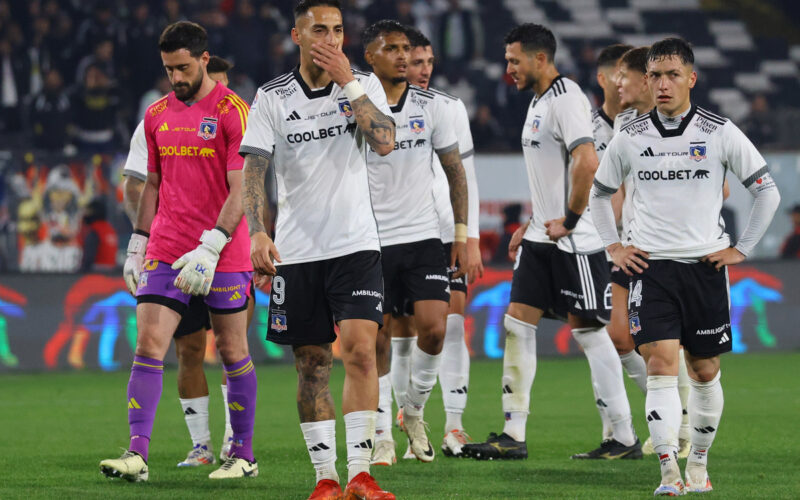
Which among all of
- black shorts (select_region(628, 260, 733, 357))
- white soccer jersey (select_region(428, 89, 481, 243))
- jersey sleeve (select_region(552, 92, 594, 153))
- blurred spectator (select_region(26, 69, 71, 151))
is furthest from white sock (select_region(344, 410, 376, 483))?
blurred spectator (select_region(26, 69, 71, 151))

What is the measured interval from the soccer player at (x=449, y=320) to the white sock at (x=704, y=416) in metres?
1.80

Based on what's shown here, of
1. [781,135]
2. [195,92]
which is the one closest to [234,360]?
[195,92]

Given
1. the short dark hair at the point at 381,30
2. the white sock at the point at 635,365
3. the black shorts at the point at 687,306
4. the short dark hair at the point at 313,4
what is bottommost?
the white sock at the point at 635,365

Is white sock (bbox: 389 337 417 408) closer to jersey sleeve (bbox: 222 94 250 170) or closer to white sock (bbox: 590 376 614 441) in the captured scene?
white sock (bbox: 590 376 614 441)

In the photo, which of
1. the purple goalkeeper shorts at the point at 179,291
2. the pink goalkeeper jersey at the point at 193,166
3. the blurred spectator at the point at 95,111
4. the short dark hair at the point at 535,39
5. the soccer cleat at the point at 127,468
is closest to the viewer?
the soccer cleat at the point at 127,468

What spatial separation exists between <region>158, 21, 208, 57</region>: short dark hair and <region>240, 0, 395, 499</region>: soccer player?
101cm

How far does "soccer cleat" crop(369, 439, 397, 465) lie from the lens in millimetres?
7488

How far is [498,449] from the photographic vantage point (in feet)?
25.3

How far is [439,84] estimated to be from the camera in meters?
19.8

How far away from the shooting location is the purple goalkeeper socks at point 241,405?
276 inches

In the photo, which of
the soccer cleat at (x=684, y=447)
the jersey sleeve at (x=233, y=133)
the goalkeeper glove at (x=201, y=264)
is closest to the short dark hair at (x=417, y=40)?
the jersey sleeve at (x=233, y=133)

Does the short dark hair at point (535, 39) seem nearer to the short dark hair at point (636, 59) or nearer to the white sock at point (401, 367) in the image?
the short dark hair at point (636, 59)

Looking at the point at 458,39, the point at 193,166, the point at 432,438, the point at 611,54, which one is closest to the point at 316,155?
the point at 193,166

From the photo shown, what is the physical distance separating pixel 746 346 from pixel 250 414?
30.9 ft
